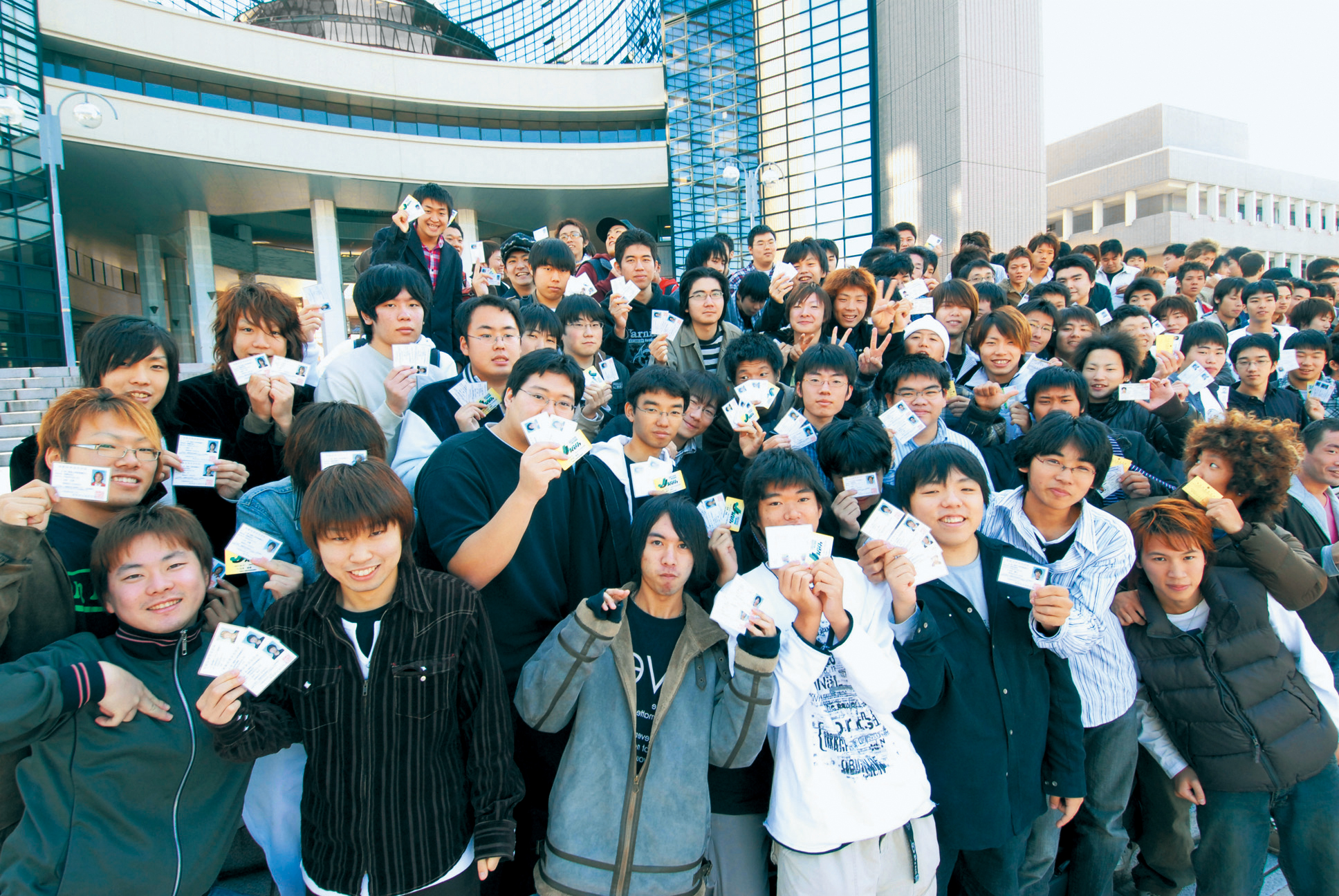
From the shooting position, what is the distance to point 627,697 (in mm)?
2342

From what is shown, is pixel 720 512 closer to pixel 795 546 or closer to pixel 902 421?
pixel 795 546

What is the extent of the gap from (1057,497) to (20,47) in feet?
88.4

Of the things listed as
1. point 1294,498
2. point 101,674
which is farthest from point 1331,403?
point 101,674

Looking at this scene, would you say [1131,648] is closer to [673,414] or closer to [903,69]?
[673,414]

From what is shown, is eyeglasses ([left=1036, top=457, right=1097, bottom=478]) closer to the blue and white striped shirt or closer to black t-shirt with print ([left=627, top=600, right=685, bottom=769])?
the blue and white striped shirt

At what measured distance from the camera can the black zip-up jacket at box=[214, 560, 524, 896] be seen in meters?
2.05

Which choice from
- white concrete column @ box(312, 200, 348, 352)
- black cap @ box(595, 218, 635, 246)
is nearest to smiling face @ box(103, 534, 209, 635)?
black cap @ box(595, 218, 635, 246)

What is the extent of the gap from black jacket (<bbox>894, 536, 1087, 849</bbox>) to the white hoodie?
5.1 inches

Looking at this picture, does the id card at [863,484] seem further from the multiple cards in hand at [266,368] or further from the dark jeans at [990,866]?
the multiple cards in hand at [266,368]

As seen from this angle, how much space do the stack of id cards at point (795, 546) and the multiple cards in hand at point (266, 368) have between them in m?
2.40

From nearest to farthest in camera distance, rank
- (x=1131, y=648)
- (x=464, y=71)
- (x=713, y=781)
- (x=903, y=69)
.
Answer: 1. (x=713, y=781)
2. (x=1131, y=648)
3. (x=903, y=69)
4. (x=464, y=71)

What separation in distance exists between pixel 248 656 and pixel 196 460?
1207 millimetres

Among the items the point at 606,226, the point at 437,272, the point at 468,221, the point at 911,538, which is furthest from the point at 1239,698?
the point at 468,221

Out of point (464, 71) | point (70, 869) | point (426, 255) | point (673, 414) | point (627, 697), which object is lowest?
point (70, 869)
